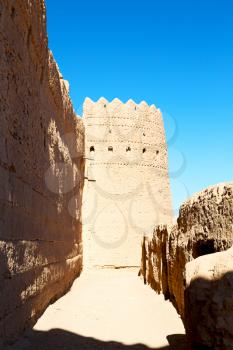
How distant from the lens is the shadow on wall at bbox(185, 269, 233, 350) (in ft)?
8.34

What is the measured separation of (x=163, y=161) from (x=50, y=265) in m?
10.4

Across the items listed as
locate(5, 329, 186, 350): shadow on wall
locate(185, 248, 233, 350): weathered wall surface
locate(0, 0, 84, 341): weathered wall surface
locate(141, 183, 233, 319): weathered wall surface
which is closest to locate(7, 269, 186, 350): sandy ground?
locate(5, 329, 186, 350): shadow on wall

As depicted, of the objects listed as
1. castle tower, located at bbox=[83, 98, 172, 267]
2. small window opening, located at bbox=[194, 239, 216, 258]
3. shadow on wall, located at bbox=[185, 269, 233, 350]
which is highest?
castle tower, located at bbox=[83, 98, 172, 267]

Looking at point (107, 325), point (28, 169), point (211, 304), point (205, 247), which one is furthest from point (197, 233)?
point (28, 169)

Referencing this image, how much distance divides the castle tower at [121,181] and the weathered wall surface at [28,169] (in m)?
6.78

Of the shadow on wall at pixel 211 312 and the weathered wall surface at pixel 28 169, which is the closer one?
the shadow on wall at pixel 211 312

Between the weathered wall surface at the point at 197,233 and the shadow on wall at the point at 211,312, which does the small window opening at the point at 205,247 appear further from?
the shadow on wall at the point at 211,312

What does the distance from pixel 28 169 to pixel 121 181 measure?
10029mm

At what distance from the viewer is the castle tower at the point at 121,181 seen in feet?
45.6

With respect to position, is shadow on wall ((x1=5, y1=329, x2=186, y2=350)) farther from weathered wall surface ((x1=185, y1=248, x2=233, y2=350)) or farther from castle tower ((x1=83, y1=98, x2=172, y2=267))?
castle tower ((x1=83, y1=98, x2=172, y2=267))

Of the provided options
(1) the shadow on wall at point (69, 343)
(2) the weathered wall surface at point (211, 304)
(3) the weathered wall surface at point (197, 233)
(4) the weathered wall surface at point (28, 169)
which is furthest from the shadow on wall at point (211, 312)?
(4) the weathered wall surface at point (28, 169)

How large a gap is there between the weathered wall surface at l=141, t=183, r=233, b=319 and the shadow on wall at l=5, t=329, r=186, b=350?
61 centimetres

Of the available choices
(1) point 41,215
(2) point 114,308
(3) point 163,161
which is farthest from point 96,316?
(3) point 163,161

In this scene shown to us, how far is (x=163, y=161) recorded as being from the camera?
15.7 m
